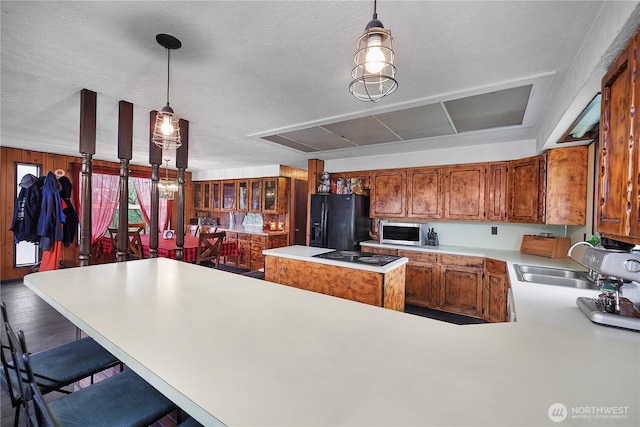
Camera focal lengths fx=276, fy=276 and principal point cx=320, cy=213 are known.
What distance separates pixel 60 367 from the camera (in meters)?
1.29

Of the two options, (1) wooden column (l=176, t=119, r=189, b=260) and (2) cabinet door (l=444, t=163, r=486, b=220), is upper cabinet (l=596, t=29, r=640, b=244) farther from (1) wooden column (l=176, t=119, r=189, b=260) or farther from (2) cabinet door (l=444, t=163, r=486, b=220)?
(1) wooden column (l=176, t=119, r=189, b=260)

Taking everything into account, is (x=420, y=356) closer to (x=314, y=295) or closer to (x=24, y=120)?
(x=314, y=295)

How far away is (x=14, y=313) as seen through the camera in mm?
3326

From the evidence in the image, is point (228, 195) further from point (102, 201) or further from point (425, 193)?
point (425, 193)

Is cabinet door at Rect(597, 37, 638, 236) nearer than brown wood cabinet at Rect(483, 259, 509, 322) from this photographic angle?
Yes

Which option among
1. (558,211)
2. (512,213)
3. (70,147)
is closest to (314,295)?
(558,211)

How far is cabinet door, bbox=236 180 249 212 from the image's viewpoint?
6363 millimetres

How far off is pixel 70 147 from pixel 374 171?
16.3 ft

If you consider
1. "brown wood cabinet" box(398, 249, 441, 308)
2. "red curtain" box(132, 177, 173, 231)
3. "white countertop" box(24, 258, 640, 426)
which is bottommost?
"brown wood cabinet" box(398, 249, 441, 308)

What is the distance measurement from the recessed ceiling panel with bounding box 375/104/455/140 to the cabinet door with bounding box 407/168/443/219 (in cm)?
83

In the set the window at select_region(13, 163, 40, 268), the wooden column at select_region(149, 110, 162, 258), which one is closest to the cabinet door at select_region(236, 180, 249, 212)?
the window at select_region(13, 163, 40, 268)

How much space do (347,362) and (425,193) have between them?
11.9ft

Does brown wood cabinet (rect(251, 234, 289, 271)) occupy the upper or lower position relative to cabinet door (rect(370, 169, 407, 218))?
lower

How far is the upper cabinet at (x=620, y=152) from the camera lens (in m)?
1.04
